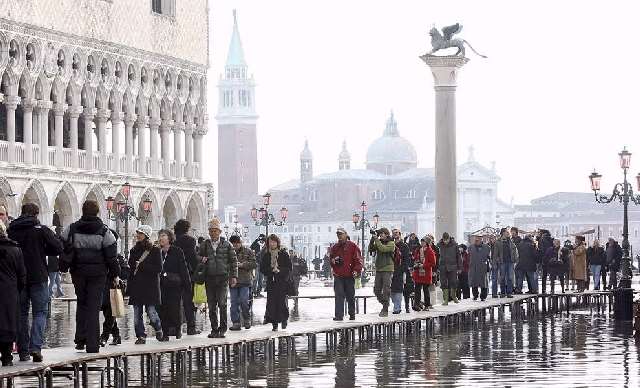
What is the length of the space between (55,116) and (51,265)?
28373mm

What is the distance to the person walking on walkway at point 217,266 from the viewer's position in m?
21.4

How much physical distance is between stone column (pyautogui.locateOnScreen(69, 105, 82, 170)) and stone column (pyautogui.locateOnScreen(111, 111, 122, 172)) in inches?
99.1

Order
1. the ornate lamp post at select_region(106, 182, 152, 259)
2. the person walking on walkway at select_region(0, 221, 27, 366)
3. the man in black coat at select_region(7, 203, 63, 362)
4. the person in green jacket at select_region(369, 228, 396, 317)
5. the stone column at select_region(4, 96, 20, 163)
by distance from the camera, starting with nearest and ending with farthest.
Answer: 1. the person walking on walkway at select_region(0, 221, 27, 366)
2. the man in black coat at select_region(7, 203, 63, 362)
3. the person in green jacket at select_region(369, 228, 396, 317)
4. the stone column at select_region(4, 96, 20, 163)
5. the ornate lamp post at select_region(106, 182, 152, 259)

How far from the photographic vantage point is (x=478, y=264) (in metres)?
32.4

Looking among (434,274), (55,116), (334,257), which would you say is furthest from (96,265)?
(55,116)

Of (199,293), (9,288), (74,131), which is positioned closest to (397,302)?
(199,293)

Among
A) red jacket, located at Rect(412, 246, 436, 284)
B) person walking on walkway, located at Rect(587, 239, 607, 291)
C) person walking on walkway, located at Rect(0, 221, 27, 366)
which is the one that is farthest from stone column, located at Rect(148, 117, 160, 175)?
person walking on walkway, located at Rect(0, 221, 27, 366)

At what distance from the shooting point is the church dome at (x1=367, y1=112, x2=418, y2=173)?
19438 cm

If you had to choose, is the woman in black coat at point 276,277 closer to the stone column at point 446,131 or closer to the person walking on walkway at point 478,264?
the person walking on walkway at point 478,264

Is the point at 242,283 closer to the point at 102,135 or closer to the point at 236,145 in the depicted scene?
the point at 102,135

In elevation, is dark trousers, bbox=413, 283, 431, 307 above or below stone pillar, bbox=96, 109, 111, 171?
below

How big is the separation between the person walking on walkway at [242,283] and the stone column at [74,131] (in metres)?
29.3

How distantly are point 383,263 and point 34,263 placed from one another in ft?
32.1

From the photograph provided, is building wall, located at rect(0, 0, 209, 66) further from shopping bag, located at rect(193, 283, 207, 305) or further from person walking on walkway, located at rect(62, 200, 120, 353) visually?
person walking on walkway, located at rect(62, 200, 120, 353)
